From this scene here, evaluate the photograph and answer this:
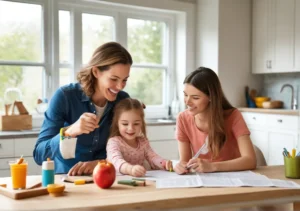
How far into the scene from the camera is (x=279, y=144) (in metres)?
4.18

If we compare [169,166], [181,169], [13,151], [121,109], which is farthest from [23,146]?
[181,169]

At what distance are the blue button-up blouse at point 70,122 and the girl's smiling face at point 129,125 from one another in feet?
0.49

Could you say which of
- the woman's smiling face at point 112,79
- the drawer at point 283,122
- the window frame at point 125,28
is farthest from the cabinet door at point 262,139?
the woman's smiling face at point 112,79

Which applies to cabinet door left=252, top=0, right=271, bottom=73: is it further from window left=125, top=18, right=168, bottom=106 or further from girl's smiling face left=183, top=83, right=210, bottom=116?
girl's smiling face left=183, top=83, right=210, bottom=116

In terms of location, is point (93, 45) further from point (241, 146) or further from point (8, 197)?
point (8, 197)

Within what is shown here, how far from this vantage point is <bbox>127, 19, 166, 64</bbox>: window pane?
190 inches

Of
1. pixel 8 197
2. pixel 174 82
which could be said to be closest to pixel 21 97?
pixel 174 82

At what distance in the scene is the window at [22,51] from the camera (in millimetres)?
3936

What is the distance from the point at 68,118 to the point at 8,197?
80cm

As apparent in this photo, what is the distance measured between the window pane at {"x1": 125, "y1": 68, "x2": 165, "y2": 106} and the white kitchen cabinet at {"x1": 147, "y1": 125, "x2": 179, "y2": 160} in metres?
0.77

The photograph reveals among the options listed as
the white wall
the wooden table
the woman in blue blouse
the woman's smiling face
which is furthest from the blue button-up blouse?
the white wall

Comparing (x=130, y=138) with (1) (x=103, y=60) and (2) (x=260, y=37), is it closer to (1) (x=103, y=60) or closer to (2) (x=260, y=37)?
(1) (x=103, y=60)

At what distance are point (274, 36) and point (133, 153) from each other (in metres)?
3.36

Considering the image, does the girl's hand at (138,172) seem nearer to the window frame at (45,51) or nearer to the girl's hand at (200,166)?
the girl's hand at (200,166)
